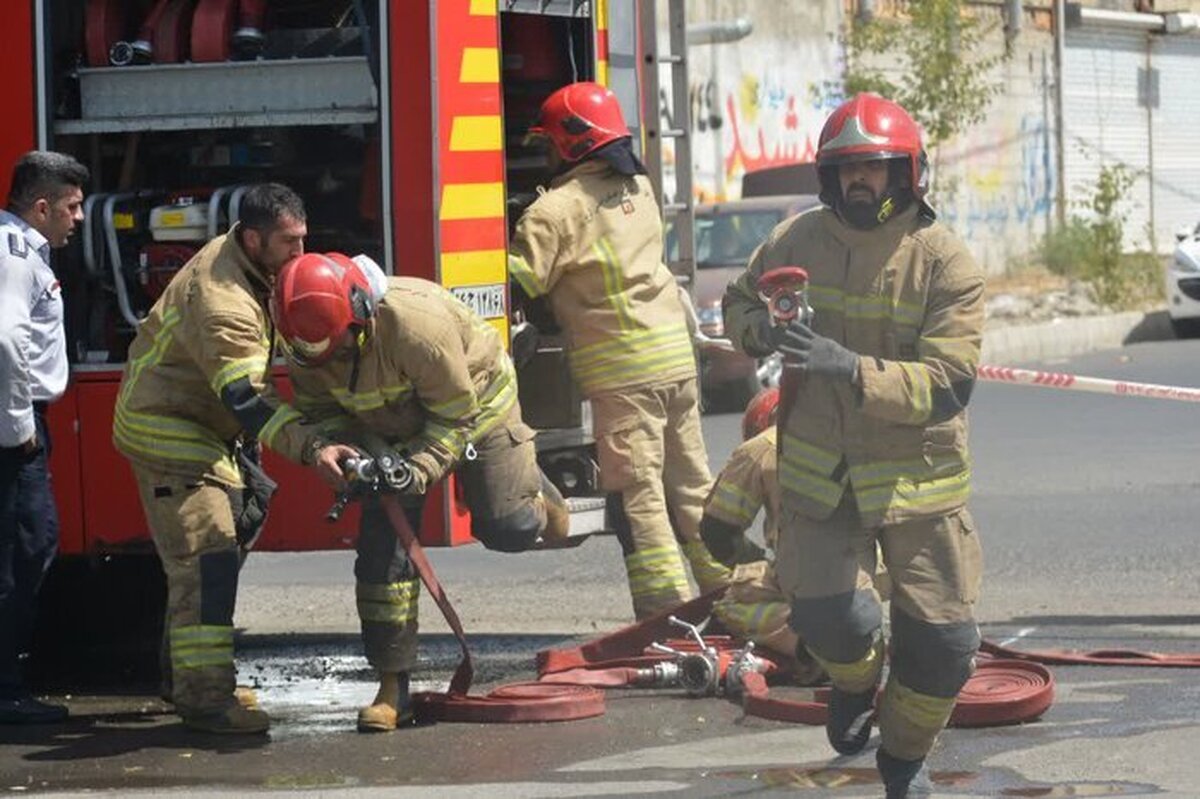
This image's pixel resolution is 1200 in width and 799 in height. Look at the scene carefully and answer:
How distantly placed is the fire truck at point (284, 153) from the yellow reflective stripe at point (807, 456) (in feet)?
7.43

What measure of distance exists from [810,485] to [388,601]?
190 cm

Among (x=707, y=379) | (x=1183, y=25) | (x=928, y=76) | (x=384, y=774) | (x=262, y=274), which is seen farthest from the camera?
(x=1183, y=25)

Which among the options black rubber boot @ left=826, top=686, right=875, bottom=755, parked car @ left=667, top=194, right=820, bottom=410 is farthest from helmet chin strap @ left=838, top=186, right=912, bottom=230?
parked car @ left=667, top=194, right=820, bottom=410

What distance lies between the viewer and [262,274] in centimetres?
752

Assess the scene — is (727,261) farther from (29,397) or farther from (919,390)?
(919,390)

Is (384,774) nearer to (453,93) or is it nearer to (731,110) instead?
(453,93)

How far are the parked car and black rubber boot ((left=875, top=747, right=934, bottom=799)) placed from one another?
11735 mm

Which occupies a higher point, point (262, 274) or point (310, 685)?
point (262, 274)

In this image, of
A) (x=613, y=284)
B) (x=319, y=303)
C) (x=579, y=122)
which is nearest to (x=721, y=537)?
(x=319, y=303)

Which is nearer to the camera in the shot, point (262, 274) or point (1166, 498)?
point (262, 274)

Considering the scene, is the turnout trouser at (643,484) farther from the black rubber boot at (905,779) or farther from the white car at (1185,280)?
the white car at (1185,280)

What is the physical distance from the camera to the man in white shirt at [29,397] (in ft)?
24.8

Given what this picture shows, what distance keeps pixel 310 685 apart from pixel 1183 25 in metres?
29.3

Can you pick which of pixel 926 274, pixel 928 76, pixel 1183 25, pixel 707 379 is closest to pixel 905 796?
pixel 926 274
